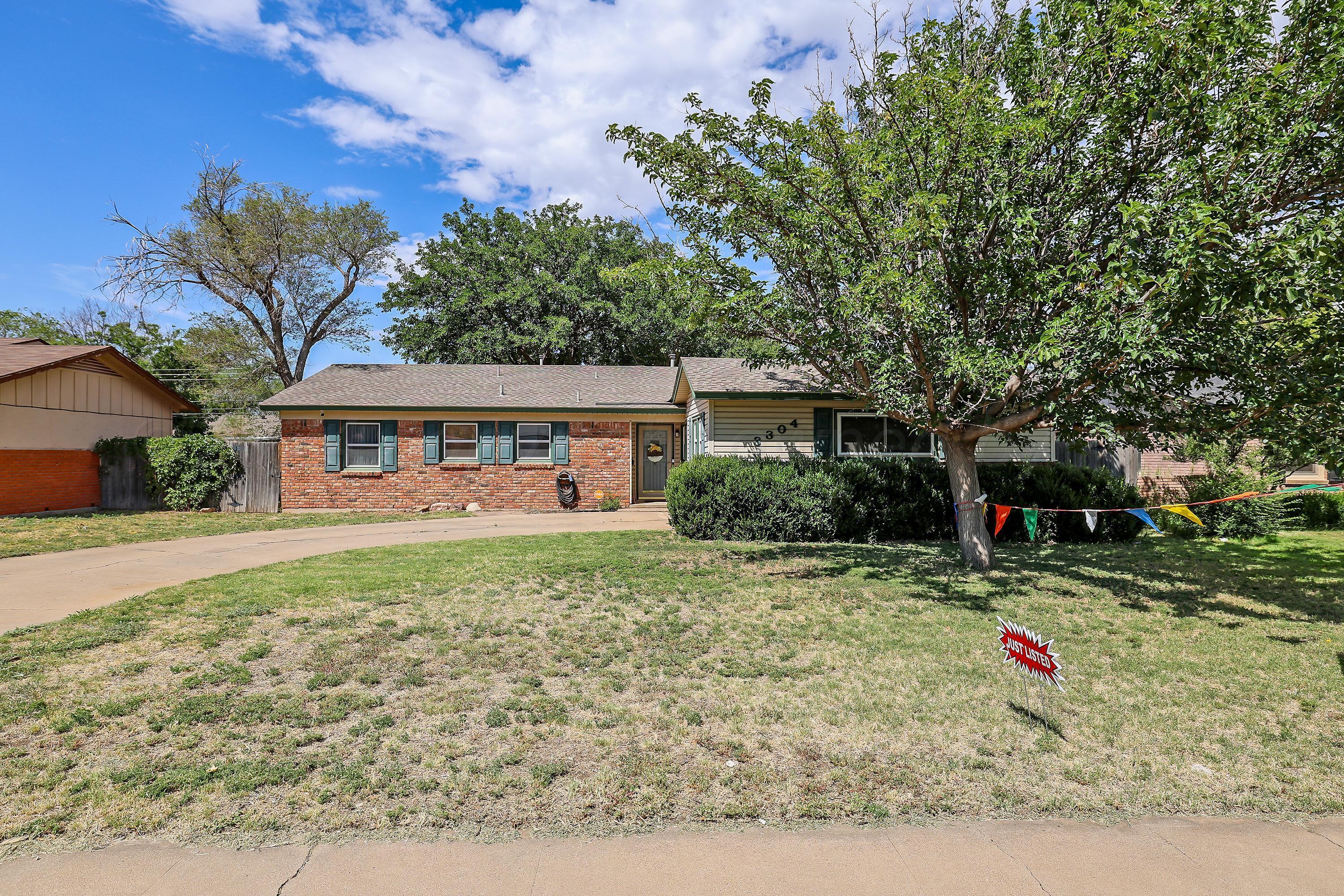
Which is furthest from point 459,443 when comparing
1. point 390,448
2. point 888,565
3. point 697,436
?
point 888,565

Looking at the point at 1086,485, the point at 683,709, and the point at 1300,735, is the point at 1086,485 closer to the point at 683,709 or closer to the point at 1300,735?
the point at 1300,735

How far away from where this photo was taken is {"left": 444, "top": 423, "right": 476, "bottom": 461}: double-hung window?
1731 cm

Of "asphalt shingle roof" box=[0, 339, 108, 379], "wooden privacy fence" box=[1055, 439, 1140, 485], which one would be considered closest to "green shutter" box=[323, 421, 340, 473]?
"asphalt shingle roof" box=[0, 339, 108, 379]

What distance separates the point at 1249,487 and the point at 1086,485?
2959 millimetres

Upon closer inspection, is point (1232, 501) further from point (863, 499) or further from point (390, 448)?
point (390, 448)

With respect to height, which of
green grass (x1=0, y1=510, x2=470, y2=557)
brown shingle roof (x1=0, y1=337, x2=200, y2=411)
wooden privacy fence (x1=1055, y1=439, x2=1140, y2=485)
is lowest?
green grass (x1=0, y1=510, x2=470, y2=557)

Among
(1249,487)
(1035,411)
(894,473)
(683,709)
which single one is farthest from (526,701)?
(1249,487)

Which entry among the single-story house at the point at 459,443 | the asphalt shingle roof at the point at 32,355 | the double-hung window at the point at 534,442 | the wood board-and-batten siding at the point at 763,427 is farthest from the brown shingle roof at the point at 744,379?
the asphalt shingle roof at the point at 32,355

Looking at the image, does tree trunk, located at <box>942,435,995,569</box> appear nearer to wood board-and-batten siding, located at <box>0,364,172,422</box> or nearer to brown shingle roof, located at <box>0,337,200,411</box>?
brown shingle roof, located at <box>0,337,200,411</box>

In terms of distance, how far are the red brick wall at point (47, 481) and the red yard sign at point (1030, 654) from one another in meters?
20.2

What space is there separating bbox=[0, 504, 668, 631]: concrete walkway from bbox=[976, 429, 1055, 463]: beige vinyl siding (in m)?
6.69

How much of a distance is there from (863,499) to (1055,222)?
17.9 ft

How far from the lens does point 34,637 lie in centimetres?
571

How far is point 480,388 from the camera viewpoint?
60.6ft
